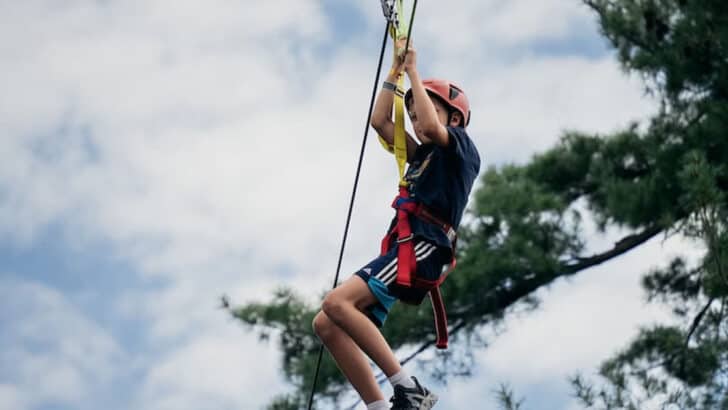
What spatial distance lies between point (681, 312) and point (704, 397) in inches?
33.1

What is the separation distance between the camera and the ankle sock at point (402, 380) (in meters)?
3.42

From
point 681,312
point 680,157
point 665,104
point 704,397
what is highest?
point 665,104

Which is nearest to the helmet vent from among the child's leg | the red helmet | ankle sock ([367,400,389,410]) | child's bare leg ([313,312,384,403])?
the red helmet

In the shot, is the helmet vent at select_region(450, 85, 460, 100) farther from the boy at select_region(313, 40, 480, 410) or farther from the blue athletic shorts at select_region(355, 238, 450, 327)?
the blue athletic shorts at select_region(355, 238, 450, 327)

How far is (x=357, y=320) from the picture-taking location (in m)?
3.40

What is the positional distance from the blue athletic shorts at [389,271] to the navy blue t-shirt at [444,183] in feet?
0.11

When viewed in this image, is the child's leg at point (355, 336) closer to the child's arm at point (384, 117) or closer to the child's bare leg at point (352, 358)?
the child's bare leg at point (352, 358)

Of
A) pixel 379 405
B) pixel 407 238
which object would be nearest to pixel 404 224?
pixel 407 238

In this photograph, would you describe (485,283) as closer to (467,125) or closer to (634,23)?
(634,23)

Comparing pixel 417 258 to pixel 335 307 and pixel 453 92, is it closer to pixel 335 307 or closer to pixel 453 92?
pixel 335 307

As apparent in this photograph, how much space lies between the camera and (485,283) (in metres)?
8.55

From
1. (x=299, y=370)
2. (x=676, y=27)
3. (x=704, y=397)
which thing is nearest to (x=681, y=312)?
(x=704, y=397)

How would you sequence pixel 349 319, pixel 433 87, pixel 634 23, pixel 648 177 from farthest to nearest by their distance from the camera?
pixel 634 23, pixel 648 177, pixel 433 87, pixel 349 319

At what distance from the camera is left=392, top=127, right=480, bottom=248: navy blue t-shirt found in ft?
11.6
